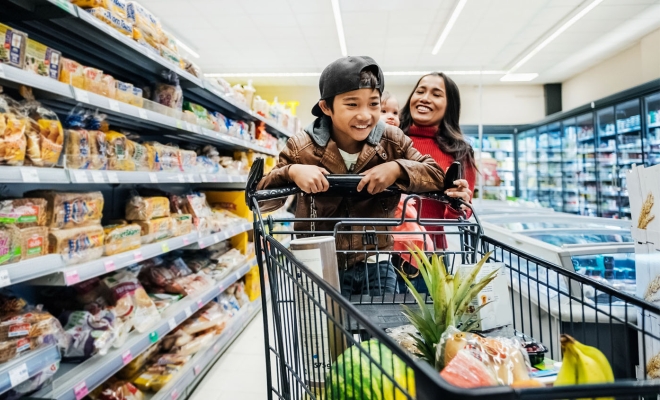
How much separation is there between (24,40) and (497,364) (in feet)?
5.87

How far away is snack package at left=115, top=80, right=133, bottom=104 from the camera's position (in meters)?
2.01

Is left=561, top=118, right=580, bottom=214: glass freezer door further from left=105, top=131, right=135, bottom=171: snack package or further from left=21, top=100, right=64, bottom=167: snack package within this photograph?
left=21, top=100, right=64, bottom=167: snack package

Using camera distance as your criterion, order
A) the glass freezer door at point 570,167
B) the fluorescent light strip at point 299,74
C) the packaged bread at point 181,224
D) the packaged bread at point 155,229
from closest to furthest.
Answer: the packaged bread at point 155,229
the packaged bread at point 181,224
the glass freezer door at point 570,167
the fluorescent light strip at point 299,74

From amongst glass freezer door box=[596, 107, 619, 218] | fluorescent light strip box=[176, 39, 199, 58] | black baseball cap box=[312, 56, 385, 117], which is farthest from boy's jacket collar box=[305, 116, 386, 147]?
glass freezer door box=[596, 107, 619, 218]

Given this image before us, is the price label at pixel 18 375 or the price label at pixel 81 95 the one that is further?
the price label at pixel 81 95

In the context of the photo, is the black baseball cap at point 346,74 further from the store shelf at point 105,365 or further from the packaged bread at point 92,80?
the store shelf at point 105,365

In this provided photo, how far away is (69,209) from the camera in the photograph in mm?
1760

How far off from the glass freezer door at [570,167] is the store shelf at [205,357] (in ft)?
21.4

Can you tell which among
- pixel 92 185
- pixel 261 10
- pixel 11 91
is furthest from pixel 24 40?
pixel 261 10

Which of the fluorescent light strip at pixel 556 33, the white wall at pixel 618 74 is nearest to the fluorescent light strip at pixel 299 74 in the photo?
the fluorescent light strip at pixel 556 33

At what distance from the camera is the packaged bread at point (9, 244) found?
1.37 metres

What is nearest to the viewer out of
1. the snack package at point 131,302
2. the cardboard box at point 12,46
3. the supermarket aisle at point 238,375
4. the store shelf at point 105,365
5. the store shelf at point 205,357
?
the cardboard box at point 12,46

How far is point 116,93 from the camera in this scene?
1.99 m

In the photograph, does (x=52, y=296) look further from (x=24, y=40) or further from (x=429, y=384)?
(x=429, y=384)
